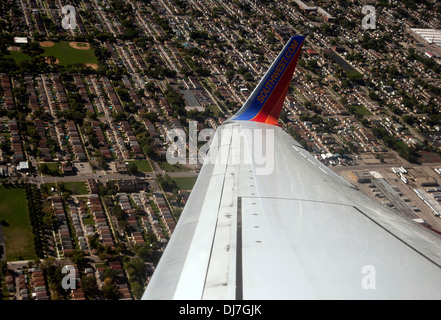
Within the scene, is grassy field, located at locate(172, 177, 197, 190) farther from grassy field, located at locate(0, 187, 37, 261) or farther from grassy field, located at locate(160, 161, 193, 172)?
grassy field, located at locate(0, 187, 37, 261)

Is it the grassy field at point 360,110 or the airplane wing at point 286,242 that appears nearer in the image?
the airplane wing at point 286,242

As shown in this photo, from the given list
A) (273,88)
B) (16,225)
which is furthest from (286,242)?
(16,225)

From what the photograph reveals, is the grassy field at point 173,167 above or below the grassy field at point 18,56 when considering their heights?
below

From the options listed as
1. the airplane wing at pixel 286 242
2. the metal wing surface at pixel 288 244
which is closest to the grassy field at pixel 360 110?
the airplane wing at pixel 286 242

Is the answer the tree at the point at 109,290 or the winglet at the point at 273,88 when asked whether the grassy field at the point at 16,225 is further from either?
the winglet at the point at 273,88

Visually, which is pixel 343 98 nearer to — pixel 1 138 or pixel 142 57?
pixel 142 57

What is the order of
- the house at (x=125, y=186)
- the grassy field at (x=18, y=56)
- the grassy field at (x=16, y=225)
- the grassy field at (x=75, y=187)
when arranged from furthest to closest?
the grassy field at (x=18, y=56) < the house at (x=125, y=186) < the grassy field at (x=75, y=187) < the grassy field at (x=16, y=225)
